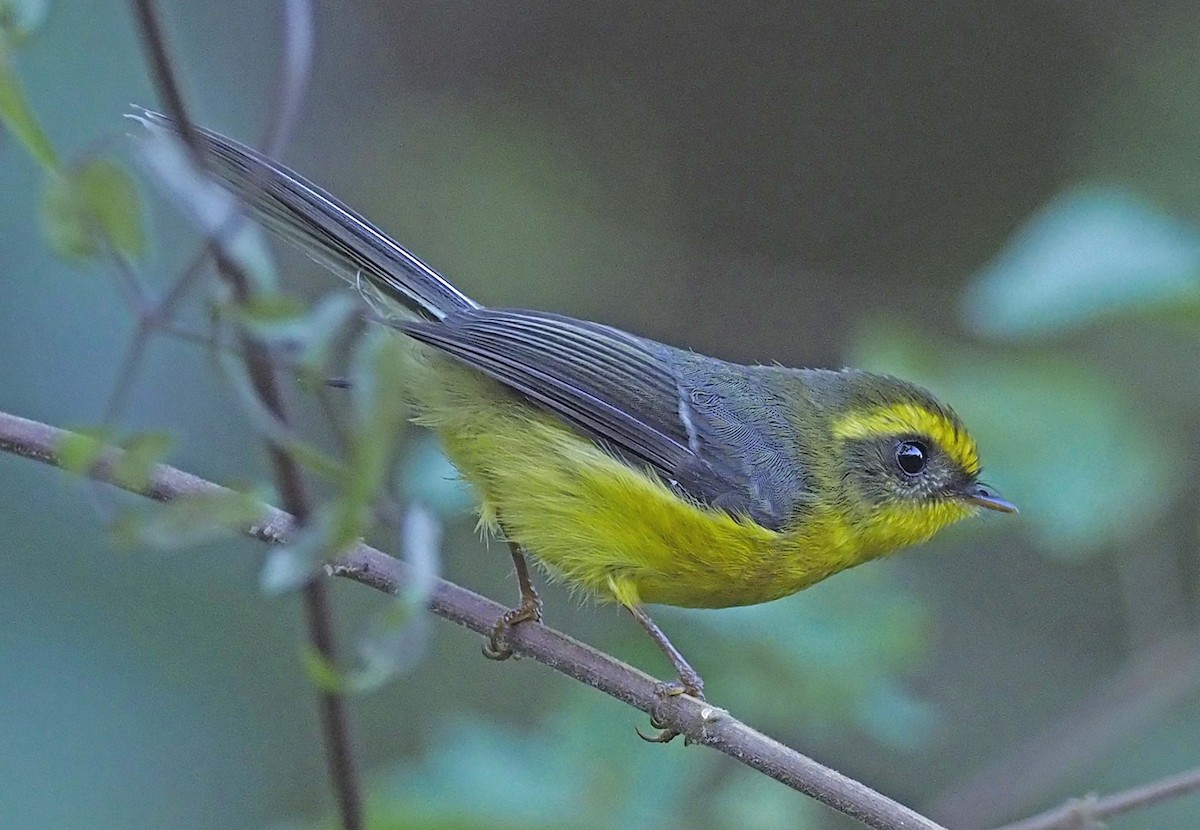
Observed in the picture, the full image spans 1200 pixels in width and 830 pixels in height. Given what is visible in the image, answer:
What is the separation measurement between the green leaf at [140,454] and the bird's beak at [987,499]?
267 cm

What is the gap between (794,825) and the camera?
136 inches

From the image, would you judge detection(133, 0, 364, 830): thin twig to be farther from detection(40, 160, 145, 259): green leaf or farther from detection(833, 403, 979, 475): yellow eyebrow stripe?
detection(833, 403, 979, 475): yellow eyebrow stripe

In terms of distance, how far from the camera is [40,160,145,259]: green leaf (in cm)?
143

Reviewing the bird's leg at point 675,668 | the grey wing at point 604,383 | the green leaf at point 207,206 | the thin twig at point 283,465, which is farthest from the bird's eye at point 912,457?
the green leaf at point 207,206

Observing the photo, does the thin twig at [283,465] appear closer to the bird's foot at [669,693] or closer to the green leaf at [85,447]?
the green leaf at [85,447]

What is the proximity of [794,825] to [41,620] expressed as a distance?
2.53m

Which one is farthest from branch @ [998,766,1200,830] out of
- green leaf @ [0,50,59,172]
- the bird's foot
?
green leaf @ [0,50,59,172]

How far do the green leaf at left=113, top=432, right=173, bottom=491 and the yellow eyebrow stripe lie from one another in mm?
2585

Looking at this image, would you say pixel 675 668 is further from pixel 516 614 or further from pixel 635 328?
pixel 635 328

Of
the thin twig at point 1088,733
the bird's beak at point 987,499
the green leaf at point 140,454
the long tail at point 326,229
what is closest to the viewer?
the green leaf at point 140,454

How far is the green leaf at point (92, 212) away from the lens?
4.69 feet

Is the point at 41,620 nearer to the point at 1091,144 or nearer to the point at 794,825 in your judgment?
the point at 794,825

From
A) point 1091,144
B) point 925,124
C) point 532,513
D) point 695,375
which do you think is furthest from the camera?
point 925,124

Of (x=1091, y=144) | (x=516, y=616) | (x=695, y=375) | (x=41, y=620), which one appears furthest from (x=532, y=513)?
(x=1091, y=144)
